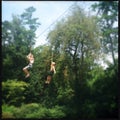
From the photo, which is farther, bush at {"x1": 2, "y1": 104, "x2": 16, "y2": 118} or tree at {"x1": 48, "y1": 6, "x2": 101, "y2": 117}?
tree at {"x1": 48, "y1": 6, "x2": 101, "y2": 117}

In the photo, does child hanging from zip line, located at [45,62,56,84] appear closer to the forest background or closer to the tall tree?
the forest background

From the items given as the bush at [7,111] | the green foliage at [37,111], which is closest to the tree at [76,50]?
the green foliage at [37,111]

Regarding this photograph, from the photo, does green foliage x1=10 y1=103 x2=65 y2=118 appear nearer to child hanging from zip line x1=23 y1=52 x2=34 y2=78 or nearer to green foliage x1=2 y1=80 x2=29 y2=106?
green foliage x1=2 y1=80 x2=29 y2=106

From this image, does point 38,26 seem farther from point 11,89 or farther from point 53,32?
point 11,89

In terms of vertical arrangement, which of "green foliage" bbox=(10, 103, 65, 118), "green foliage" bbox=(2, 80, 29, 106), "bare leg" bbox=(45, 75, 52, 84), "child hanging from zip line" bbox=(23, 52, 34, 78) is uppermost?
"child hanging from zip line" bbox=(23, 52, 34, 78)

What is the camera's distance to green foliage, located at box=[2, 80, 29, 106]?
7676 millimetres

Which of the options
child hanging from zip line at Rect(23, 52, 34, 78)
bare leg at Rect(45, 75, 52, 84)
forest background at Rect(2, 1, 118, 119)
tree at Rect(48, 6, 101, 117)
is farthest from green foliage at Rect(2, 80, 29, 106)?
tree at Rect(48, 6, 101, 117)

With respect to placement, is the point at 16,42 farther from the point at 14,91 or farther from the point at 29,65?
the point at 14,91

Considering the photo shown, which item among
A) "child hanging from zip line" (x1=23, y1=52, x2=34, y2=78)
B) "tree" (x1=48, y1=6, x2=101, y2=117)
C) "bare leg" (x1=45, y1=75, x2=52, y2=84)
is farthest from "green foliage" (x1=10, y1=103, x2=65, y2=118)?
"child hanging from zip line" (x1=23, y1=52, x2=34, y2=78)

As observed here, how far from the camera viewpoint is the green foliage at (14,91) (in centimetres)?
768

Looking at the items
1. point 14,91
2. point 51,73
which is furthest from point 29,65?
point 14,91

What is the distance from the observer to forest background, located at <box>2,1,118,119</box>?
301 inches

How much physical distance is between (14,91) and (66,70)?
1.56 meters

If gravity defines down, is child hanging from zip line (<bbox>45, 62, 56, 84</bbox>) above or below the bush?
above
